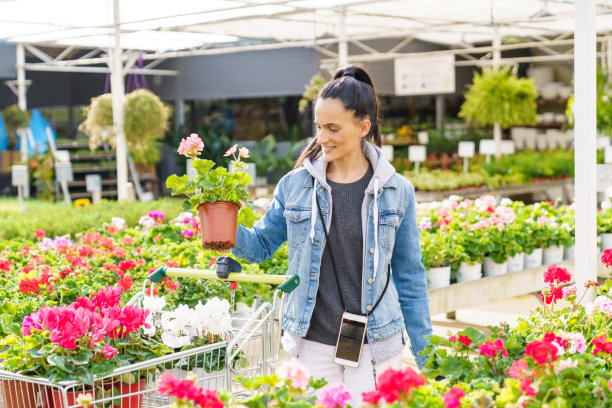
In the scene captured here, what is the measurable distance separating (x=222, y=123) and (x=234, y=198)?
12836mm

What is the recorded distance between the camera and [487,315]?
21.9 feet

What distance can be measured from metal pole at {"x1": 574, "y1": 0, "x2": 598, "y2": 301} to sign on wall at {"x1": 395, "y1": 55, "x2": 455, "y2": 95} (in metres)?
7.48

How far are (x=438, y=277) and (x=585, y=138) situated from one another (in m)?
2.14

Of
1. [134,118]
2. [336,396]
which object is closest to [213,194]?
[336,396]

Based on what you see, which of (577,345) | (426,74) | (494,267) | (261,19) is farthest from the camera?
(426,74)

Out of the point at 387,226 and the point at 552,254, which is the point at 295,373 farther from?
the point at 552,254

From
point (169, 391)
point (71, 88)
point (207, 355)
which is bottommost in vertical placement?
point (207, 355)

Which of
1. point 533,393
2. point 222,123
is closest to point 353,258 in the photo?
point 533,393

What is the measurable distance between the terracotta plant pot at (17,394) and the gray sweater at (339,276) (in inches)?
31.8

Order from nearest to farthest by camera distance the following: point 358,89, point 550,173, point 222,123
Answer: point 358,89 → point 550,173 → point 222,123

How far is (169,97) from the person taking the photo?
15.5m

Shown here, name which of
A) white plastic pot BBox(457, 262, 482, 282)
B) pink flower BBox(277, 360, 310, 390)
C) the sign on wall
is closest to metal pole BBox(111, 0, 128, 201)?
the sign on wall

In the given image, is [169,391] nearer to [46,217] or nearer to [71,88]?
[46,217]

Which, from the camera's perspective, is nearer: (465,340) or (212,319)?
(465,340)
